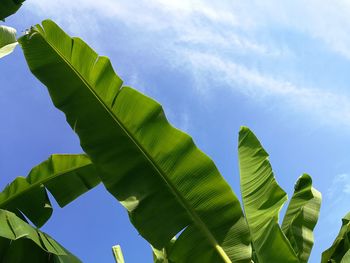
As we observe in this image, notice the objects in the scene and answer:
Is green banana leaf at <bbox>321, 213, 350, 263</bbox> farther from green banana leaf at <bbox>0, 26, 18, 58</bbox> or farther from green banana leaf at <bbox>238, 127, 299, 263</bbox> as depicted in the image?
green banana leaf at <bbox>0, 26, 18, 58</bbox>

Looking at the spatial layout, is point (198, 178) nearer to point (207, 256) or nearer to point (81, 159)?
point (207, 256)

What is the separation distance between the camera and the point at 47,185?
3.28 m

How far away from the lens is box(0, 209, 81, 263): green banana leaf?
8.26ft

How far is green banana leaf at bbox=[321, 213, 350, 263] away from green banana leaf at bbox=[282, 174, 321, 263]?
0.12m

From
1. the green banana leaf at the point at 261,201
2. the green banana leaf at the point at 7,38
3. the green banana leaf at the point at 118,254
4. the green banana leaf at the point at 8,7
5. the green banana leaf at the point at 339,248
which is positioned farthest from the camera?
the green banana leaf at the point at 7,38

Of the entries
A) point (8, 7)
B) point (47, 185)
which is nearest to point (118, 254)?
point (47, 185)

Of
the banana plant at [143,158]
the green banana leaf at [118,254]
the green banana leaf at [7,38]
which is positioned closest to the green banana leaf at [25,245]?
the banana plant at [143,158]

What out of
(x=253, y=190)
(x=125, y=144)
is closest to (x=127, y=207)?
(x=125, y=144)

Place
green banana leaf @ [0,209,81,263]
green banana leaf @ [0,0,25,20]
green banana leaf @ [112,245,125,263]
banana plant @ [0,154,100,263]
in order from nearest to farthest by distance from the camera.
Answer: green banana leaf @ [0,209,81,263] < banana plant @ [0,154,100,263] < green banana leaf @ [112,245,125,263] < green banana leaf @ [0,0,25,20]

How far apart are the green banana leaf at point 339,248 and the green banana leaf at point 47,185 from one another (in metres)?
1.81

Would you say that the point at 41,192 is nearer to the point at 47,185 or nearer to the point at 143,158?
the point at 47,185

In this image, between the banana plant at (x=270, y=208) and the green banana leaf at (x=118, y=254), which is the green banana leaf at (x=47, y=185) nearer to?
the green banana leaf at (x=118, y=254)

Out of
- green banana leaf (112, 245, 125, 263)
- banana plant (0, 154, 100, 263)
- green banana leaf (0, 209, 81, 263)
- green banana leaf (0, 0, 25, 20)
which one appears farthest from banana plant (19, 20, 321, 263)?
green banana leaf (0, 0, 25, 20)

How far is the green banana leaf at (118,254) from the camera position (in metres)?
3.78
